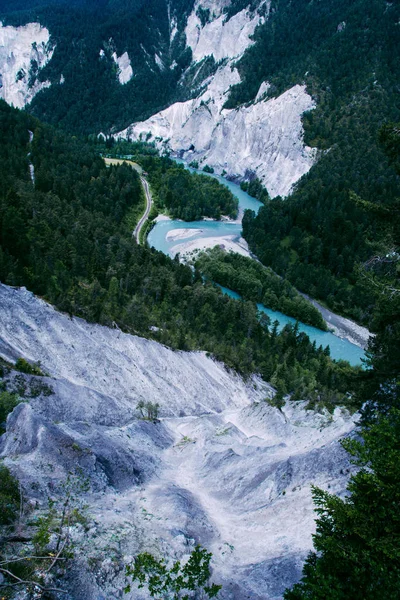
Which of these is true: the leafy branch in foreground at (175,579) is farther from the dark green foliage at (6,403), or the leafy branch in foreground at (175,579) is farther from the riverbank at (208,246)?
the riverbank at (208,246)

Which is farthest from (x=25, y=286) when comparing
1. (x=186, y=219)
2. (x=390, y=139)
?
(x=186, y=219)

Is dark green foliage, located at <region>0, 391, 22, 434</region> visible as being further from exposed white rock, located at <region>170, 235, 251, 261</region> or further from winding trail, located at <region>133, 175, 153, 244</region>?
winding trail, located at <region>133, 175, 153, 244</region>

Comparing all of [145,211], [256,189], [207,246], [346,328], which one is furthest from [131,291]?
[256,189]

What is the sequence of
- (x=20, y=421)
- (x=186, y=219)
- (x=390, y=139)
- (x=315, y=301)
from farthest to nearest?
(x=186, y=219) < (x=315, y=301) < (x=20, y=421) < (x=390, y=139)

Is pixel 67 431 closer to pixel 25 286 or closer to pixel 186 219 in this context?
pixel 25 286

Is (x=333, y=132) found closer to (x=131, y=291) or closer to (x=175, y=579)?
(x=131, y=291)

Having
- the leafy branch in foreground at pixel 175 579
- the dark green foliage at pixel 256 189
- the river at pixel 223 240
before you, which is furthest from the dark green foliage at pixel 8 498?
the dark green foliage at pixel 256 189
